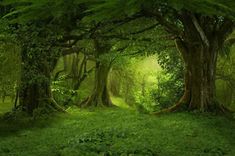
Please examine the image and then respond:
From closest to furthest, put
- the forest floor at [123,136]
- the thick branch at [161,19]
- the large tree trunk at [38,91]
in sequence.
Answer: the forest floor at [123,136] < the thick branch at [161,19] < the large tree trunk at [38,91]

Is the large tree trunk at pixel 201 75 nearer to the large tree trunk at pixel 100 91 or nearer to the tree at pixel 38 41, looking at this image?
the tree at pixel 38 41

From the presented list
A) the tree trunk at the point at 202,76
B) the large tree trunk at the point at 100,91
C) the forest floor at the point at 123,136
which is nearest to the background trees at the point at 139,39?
the tree trunk at the point at 202,76

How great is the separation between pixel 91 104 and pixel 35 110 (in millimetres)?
8240

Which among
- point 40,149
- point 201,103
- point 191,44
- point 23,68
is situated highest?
point 191,44

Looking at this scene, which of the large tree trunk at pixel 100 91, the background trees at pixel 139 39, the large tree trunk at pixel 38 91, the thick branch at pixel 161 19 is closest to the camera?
the thick branch at pixel 161 19

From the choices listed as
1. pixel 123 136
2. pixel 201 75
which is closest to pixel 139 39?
pixel 201 75

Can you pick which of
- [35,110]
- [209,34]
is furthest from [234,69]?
[35,110]

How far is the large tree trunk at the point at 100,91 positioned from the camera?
2611cm

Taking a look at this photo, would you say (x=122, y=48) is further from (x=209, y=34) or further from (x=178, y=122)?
(x=178, y=122)

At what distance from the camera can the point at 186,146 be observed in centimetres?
1182

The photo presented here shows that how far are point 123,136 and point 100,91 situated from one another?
13683 millimetres

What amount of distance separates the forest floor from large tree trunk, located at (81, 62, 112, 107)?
25.3 feet

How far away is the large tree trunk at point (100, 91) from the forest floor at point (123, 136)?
7.70 meters

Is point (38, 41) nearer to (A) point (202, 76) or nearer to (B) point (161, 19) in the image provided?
(B) point (161, 19)
